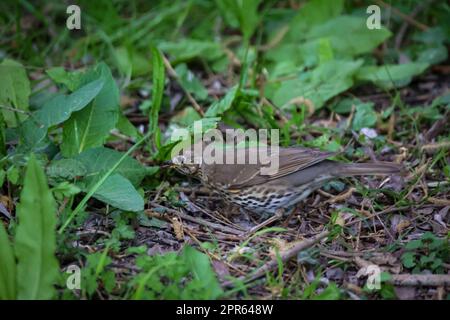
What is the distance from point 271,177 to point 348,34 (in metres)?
2.49

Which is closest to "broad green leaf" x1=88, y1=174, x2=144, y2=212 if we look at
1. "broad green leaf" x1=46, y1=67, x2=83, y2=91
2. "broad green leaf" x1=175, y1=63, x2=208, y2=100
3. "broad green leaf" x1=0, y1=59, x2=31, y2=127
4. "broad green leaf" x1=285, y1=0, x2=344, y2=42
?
"broad green leaf" x1=46, y1=67, x2=83, y2=91

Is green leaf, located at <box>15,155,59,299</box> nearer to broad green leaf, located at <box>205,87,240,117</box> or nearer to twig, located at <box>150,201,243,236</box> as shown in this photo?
twig, located at <box>150,201,243,236</box>

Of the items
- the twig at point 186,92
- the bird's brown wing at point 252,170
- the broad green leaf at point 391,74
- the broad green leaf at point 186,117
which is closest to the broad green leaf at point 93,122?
the bird's brown wing at point 252,170

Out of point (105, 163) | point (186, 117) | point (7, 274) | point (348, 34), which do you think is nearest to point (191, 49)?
point (186, 117)

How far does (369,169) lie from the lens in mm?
4898

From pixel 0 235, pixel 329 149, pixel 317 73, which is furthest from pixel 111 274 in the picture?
pixel 317 73

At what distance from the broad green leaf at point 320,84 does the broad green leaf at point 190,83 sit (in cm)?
72

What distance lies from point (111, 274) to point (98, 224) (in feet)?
2.72

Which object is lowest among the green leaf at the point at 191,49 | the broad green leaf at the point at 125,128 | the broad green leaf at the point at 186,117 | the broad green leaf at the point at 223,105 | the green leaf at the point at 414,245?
the green leaf at the point at 414,245

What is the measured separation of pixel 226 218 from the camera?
5246mm

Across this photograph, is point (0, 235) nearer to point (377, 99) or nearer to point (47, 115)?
point (47, 115)

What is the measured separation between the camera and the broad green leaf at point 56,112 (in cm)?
493

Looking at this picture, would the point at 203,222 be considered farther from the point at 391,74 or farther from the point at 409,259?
the point at 391,74

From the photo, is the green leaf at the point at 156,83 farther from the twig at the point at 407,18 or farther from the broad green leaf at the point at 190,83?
the twig at the point at 407,18
